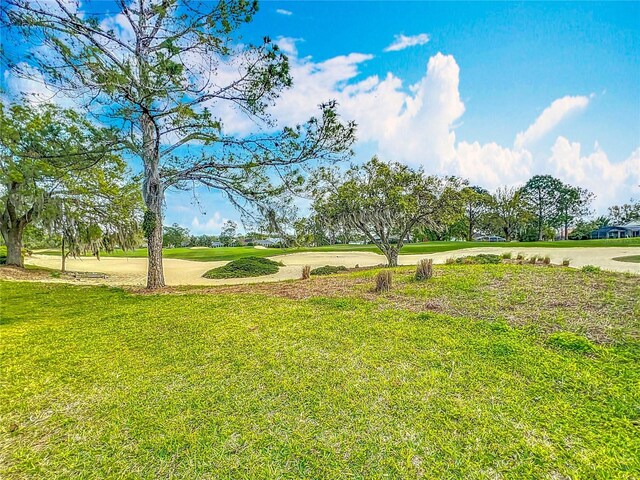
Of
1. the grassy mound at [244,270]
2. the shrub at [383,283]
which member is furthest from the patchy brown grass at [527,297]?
the grassy mound at [244,270]

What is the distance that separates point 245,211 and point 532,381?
7.94m

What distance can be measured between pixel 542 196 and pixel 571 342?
5126cm

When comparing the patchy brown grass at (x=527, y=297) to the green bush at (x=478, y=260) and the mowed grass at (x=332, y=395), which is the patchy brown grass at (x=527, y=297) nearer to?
the mowed grass at (x=332, y=395)

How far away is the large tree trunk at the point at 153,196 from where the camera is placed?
804 centimetres

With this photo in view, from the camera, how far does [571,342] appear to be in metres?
3.24

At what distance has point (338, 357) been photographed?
10.9 ft

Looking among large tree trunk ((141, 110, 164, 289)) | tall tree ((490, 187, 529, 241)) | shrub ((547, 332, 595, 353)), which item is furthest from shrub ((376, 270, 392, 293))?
tall tree ((490, 187, 529, 241))

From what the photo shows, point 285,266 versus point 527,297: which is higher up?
point 527,297

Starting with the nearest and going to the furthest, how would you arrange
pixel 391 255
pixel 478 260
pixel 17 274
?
pixel 478 260
pixel 17 274
pixel 391 255

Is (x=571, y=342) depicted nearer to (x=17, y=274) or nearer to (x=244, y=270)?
(x=244, y=270)

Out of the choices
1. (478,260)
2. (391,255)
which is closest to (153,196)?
(391,255)

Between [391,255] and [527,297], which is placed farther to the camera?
[391,255]

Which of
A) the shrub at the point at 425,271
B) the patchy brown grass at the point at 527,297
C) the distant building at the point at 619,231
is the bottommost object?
the patchy brown grass at the point at 527,297

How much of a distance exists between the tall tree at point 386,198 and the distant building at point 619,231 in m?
51.2
